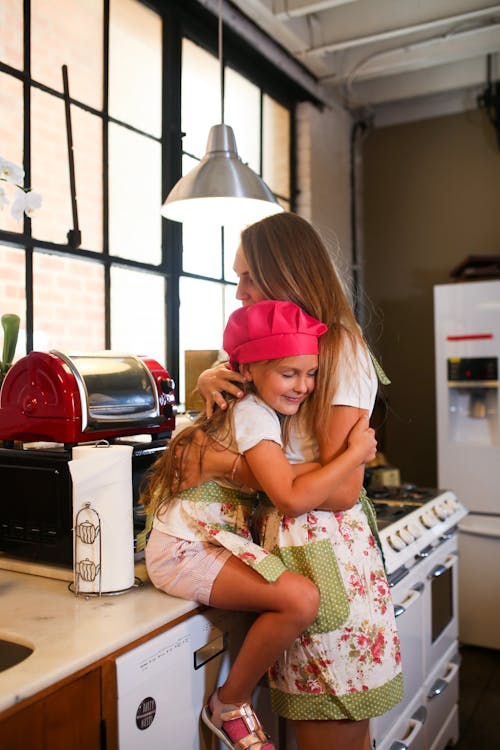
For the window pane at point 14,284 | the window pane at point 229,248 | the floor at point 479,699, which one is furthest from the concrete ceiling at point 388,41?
the floor at point 479,699

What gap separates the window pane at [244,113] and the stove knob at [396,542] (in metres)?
2.18

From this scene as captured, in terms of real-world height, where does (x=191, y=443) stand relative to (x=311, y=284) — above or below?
below

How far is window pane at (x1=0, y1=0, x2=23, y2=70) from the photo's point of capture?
7.16 ft

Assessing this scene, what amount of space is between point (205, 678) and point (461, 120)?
3.92m

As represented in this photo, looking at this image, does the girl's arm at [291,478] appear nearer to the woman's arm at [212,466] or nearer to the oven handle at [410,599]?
the woman's arm at [212,466]

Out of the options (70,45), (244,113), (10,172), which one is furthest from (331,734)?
(244,113)

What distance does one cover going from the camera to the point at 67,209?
2.48 meters

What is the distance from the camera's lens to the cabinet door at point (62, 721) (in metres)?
0.96

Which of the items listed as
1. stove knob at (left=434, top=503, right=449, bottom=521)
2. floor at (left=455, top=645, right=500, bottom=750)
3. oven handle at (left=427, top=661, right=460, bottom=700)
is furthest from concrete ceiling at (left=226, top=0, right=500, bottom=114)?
floor at (left=455, top=645, right=500, bottom=750)

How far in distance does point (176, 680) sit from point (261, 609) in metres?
0.20

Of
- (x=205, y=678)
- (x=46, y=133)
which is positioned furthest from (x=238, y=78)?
(x=205, y=678)

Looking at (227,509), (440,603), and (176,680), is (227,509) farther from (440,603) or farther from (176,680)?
(440,603)

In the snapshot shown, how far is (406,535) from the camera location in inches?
82.1

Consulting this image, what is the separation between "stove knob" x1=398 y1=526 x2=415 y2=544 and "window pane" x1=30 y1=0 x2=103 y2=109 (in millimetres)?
1909
